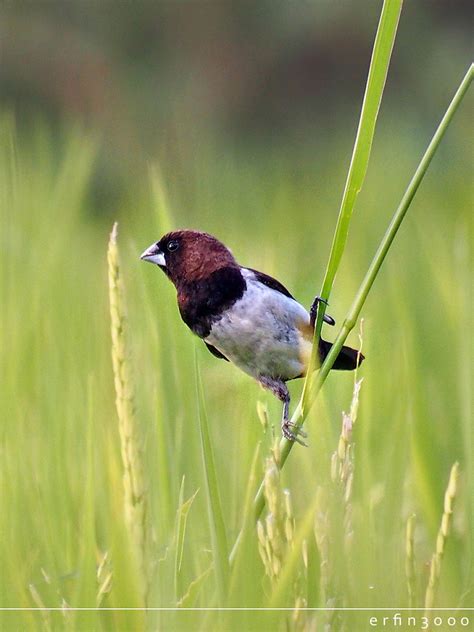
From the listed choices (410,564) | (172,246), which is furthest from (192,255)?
(410,564)

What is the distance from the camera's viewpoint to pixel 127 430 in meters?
0.36

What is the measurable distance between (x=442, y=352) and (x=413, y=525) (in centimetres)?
27

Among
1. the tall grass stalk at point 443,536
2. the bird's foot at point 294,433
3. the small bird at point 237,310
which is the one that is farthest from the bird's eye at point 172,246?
the tall grass stalk at point 443,536

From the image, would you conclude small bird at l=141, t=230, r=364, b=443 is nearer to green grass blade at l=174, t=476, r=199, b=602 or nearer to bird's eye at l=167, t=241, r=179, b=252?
bird's eye at l=167, t=241, r=179, b=252

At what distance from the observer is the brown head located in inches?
25.8

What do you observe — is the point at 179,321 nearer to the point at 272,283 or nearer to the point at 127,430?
the point at 272,283

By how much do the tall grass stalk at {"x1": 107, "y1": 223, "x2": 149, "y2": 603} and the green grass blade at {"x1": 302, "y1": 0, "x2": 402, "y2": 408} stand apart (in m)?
0.12

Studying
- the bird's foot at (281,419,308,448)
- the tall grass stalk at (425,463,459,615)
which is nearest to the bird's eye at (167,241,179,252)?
the bird's foot at (281,419,308,448)

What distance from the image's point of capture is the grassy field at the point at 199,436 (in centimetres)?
43

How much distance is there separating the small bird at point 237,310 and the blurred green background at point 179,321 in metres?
0.02

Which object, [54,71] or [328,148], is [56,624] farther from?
[328,148]

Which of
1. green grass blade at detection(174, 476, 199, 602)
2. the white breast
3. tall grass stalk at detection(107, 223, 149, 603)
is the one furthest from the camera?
the white breast

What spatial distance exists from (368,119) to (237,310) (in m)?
0.24

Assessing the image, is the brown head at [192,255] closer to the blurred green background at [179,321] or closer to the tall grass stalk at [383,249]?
the blurred green background at [179,321]
